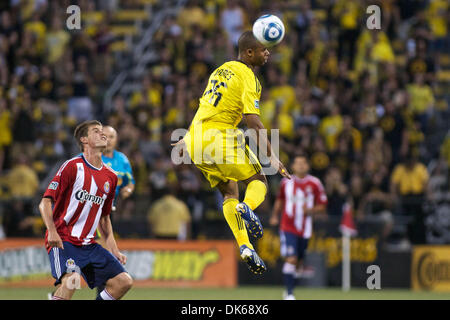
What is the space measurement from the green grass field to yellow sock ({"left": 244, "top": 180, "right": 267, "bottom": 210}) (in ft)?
18.0

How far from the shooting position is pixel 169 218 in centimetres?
1864

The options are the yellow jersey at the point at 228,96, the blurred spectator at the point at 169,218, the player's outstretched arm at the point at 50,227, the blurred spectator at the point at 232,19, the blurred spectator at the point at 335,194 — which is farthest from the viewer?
the blurred spectator at the point at 232,19

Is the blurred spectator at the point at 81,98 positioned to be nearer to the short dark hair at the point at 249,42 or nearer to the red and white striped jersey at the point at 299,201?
the red and white striped jersey at the point at 299,201

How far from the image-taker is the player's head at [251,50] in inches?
380

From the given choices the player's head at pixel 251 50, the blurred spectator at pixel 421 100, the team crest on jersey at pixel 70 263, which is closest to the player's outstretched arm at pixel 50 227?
the team crest on jersey at pixel 70 263

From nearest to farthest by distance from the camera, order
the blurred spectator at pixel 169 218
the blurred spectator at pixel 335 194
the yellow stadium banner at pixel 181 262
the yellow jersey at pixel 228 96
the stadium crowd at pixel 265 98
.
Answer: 1. the yellow jersey at pixel 228 96
2. the yellow stadium banner at pixel 181 262
3. the blurred spectator at pixel 169 218
4. the blurred spectator at pixel 335 194
5. the stadium crowd at pixel 265 98

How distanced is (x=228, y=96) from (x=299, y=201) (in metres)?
6.56

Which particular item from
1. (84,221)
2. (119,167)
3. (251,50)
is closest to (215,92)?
(251,50)

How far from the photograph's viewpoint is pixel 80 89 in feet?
69.9

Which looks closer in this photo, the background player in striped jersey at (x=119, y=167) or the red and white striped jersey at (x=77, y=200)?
the red and white striped jersey at (x=77, y=200)

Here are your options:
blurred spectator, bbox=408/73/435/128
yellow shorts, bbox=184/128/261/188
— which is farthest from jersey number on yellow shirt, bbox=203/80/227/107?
blurred spectator, bbox=408/73/435/128

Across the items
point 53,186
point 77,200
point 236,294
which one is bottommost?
point 236,294

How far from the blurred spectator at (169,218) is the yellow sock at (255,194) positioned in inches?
353

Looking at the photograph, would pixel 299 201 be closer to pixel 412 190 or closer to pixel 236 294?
pixel 236 294
